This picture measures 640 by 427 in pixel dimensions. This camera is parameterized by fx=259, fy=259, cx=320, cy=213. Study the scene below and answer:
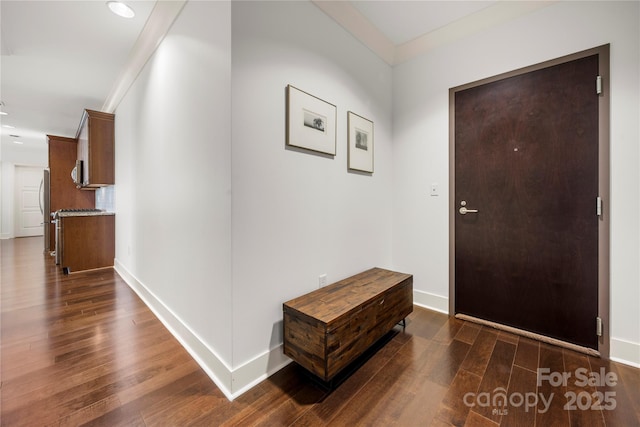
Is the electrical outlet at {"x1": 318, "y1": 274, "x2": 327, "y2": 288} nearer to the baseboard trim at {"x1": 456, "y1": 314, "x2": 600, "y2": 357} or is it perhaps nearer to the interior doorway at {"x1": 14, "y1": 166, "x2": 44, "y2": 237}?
the baseboard trim at {"x1": 456, "y1": 314, "x2": 600, "y2": 357}

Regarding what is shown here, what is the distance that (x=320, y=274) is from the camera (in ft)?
6.47

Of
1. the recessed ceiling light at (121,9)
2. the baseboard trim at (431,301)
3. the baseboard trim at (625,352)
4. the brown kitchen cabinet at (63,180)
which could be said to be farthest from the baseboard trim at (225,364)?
the brown kitchen cabinet at (63,180)

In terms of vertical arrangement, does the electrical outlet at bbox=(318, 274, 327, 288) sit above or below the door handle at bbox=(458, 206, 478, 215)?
below

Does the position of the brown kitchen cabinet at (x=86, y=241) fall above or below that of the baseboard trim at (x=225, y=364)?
above

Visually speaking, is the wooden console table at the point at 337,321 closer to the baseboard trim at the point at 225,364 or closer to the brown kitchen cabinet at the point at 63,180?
the baseboard trim at the point at 225,364

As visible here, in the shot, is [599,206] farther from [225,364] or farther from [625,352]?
[225,364]

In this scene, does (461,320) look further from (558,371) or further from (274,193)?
(274,193)

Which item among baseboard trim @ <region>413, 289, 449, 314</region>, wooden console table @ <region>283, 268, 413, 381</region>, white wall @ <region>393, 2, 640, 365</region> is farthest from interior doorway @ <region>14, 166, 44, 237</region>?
baseboard trim @ <region>413, 289, 449, 314</region>

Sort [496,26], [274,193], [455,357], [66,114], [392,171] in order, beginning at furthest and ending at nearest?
[66,114]
[392,171]
[496,26]
[455,357]
[274,193]

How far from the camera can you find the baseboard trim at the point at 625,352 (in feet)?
Answer: 5.49

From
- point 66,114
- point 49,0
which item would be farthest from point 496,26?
point 66,114

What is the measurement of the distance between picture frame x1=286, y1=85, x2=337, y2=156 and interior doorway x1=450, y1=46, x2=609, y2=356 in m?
1.22

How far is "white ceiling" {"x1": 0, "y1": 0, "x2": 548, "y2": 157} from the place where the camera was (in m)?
2.10

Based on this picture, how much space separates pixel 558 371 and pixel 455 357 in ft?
1.93
